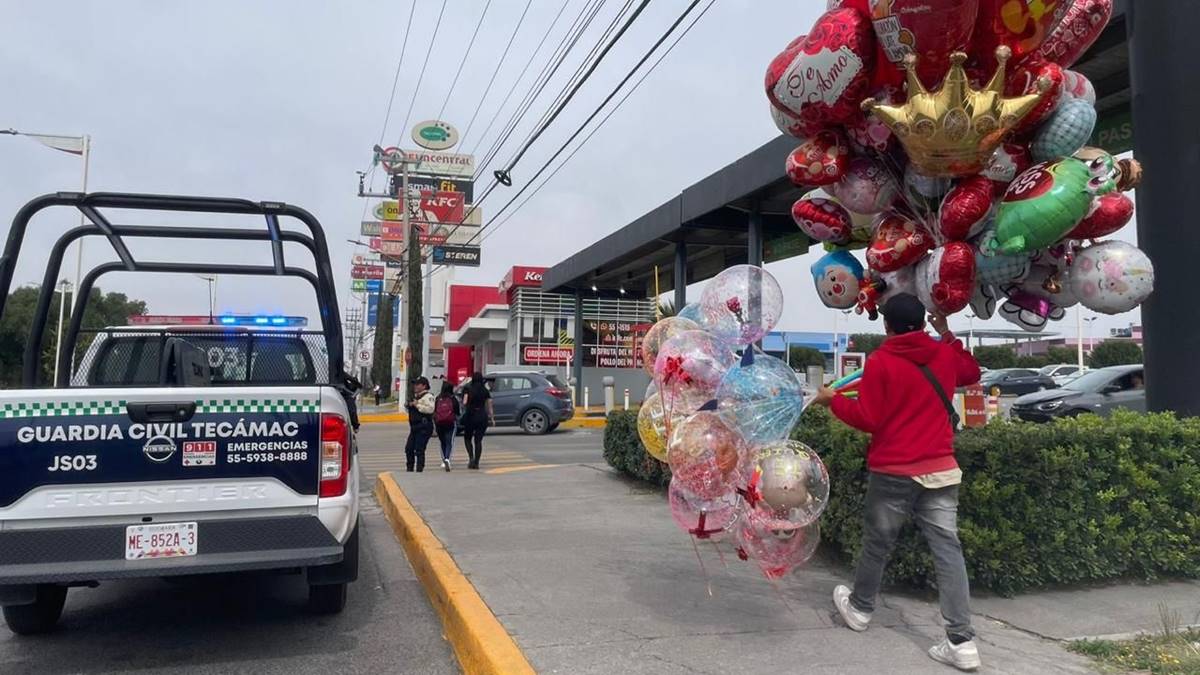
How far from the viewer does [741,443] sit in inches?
163

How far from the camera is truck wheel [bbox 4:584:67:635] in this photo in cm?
471

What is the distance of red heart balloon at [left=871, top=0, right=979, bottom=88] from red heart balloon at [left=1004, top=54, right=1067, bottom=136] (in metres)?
0.35

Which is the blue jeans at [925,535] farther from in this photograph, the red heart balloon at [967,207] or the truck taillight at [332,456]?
the truck taillight at [332,456]

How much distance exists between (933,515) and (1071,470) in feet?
5.13

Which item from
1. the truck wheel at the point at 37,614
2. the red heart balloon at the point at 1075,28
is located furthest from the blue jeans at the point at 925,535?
the truck wheel at the point at 37,614

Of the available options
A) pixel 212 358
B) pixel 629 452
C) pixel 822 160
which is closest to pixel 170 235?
pixel 212 358

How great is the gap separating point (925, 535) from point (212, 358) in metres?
4.77

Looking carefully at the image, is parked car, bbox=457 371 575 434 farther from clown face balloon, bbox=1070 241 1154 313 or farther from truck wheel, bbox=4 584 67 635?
clown face balloon, bbox=1070 241 1154 313

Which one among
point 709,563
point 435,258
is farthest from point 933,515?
point 435,258

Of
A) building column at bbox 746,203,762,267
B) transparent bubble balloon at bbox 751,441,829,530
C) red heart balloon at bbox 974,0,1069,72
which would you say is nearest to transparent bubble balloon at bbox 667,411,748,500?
transparent bubble balloon at bbox 751,441,829,530

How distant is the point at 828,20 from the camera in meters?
4.51

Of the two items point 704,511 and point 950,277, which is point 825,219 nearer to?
point 950,277

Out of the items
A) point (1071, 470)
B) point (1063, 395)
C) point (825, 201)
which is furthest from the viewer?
point (1063, 395)

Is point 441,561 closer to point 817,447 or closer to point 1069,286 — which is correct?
point 817,447
